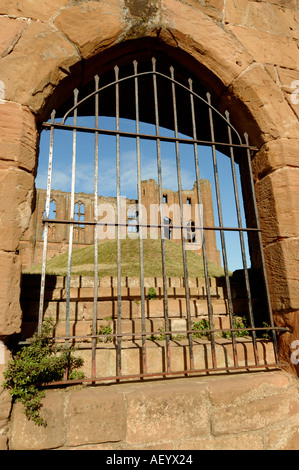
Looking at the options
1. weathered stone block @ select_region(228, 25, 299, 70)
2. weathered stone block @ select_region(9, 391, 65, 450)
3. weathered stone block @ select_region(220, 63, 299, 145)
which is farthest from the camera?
weathered stone block @ select_region(228, 25, 299, 70)

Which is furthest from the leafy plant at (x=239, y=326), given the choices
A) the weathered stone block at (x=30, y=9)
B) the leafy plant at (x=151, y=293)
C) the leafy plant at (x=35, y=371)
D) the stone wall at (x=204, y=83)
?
the weathered stone block at (x=30, y=9)

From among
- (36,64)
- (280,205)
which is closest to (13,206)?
(36,64)

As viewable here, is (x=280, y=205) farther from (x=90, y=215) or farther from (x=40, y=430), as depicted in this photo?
(x=90, y=215)

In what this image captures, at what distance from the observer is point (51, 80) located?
2230 mm

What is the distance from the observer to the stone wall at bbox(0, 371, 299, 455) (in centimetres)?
163

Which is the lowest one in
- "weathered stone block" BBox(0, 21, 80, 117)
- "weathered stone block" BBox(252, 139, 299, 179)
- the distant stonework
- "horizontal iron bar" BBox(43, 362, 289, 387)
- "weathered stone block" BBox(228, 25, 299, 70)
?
"horizontal iron bar" BBox(43, 362, 289, 387)

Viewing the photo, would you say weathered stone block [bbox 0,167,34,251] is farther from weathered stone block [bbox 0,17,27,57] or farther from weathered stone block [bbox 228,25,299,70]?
weathered stone block [bbox 228,25,299,70]

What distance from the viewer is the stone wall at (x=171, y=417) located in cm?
163

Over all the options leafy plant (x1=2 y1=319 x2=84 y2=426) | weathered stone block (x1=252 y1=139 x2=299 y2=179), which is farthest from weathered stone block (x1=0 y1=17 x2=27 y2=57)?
weathered stone block (x1=252 y1=139 x2=299 y2=179)

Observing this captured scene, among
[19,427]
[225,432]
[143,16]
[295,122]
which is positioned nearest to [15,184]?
[19,427]

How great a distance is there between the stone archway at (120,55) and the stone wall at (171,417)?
49 cm

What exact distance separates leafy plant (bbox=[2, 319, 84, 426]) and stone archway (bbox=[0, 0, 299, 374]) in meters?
0.20

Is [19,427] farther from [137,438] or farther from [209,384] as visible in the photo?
[209,384]

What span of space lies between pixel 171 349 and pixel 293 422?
1020 mm
